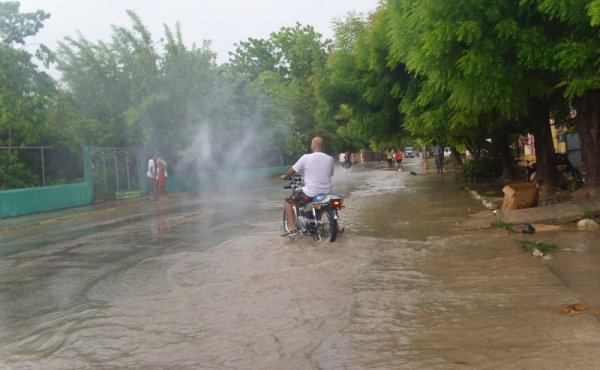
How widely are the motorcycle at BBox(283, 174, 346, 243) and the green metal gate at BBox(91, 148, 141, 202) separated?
16.9 meters

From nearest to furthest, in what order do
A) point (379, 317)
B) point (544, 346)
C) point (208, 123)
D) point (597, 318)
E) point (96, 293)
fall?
1. point (544, 346)
2. point (597, 318)
3. point (379, 317)
4. point (96, 293)
5. point (208, 123)

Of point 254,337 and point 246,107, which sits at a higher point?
point 246,107

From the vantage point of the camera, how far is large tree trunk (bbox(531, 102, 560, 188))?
15.1 metres

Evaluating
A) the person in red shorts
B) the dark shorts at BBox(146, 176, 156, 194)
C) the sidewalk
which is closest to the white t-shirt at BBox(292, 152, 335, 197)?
the sidewalk

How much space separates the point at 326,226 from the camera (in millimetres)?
10109

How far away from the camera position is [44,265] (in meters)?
9.40

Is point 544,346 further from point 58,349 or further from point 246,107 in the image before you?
point 246,107

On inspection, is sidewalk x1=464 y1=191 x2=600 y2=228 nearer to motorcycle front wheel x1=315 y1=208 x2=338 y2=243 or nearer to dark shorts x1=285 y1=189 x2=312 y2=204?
motorcycle front wheel x1=315 y1=208 x2=338 y2=243

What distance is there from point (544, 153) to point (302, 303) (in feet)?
39.1

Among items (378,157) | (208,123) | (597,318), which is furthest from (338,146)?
(597,318)

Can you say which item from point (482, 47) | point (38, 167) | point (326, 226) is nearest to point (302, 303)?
point (326, 226)

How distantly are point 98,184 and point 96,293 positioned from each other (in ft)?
63.0

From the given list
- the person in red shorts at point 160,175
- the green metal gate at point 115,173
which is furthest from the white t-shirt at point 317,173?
the green metal gate at point 115,173

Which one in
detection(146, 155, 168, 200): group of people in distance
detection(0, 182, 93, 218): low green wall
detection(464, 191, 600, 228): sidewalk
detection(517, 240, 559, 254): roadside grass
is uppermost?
detection(146, 155, 168, 200): group of people in distance
